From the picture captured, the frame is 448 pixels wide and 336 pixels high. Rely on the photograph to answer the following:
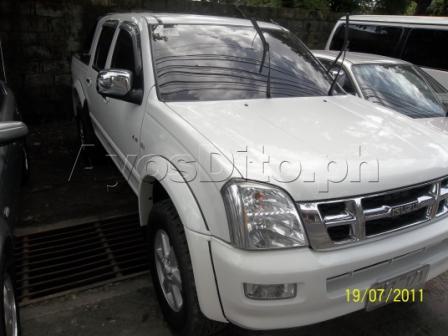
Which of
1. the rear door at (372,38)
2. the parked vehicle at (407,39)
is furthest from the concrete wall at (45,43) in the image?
the parked vehicle at (407,39)

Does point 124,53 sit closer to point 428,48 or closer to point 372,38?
point 372,38

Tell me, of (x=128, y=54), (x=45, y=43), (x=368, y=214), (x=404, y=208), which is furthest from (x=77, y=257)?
(x=45, y=43)

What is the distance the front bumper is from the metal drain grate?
145 centimetres

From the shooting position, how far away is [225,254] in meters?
1.89

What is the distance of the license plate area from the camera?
2.09 metres

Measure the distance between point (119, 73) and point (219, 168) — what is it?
4.15ft

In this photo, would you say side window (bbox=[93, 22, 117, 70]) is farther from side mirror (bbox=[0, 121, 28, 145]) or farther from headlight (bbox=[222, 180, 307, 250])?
headlight (bbox=[222, 180, 307, 250])

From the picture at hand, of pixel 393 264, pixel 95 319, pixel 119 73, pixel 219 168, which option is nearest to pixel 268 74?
pixel 119 73

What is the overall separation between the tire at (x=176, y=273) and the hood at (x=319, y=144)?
0.53 m

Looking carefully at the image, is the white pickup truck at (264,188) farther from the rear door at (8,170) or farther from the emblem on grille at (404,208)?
the rear door at (8,170)

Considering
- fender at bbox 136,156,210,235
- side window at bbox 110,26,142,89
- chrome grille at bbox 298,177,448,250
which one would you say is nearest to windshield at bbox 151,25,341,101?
side window at bbox 110,26,142,89

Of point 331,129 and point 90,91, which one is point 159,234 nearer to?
point 331,129

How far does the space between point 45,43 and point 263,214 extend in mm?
5903

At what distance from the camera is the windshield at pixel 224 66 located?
9.54ft
